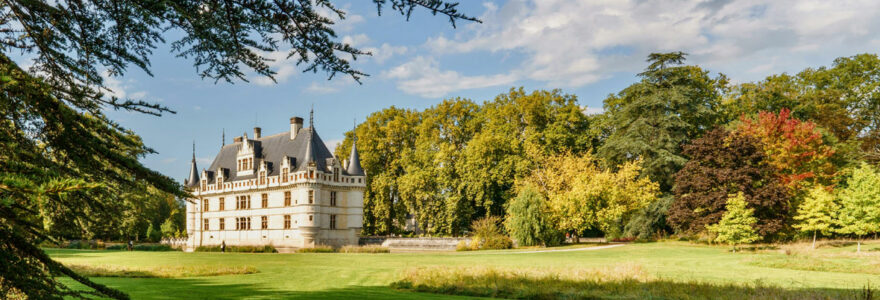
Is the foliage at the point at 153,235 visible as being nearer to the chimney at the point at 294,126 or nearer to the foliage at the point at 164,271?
the chimney at the point at 294,126

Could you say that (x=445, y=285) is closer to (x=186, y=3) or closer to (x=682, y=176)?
(x=186, y=3)

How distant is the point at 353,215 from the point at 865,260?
2844 centimetres

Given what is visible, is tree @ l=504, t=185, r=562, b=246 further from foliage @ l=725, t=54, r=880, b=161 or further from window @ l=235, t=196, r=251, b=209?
window @ l=235, t=196, r=251, b=209

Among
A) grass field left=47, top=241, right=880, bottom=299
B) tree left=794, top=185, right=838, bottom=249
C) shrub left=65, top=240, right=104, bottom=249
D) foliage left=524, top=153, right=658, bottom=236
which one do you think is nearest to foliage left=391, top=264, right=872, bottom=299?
grass field left=47, top=241, right=880, bottom=299

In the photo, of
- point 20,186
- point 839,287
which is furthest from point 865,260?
point 20,186

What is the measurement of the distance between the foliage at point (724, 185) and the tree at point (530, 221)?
6.00m

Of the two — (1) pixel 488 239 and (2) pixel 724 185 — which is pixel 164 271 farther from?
(2) pixel 724 185

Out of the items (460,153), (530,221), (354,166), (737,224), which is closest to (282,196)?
(354,166)

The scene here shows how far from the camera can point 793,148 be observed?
29.2 metres

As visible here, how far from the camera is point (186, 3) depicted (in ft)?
16.2

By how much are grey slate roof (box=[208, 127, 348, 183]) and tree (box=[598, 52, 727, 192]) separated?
18.6m

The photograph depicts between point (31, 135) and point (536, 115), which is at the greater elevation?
point (536, 115)

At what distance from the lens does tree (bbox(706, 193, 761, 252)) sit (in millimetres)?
24109

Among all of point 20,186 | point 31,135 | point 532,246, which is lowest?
point 532,246
